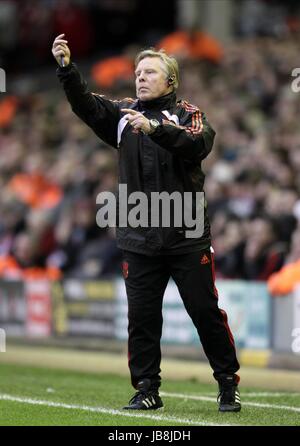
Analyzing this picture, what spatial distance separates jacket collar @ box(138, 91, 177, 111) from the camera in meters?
7.89

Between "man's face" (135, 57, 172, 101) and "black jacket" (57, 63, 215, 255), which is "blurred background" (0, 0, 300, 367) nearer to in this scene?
"black jacket" (57, 63, 215, 255)

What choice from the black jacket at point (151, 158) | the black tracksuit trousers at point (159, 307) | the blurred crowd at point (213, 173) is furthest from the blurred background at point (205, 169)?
the black jacket at point (151, 158)

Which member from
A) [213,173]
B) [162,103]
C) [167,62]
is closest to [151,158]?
[162,103]

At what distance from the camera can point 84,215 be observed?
15.2 metres

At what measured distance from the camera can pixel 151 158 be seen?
7832mm

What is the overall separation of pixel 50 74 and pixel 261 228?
461 inches

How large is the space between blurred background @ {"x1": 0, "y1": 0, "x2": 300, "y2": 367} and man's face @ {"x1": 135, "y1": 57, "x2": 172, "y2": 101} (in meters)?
4.18

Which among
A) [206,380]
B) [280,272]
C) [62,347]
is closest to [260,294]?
[280,272]

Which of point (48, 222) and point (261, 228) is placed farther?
point (48, 222)

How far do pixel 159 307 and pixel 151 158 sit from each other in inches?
38.6
